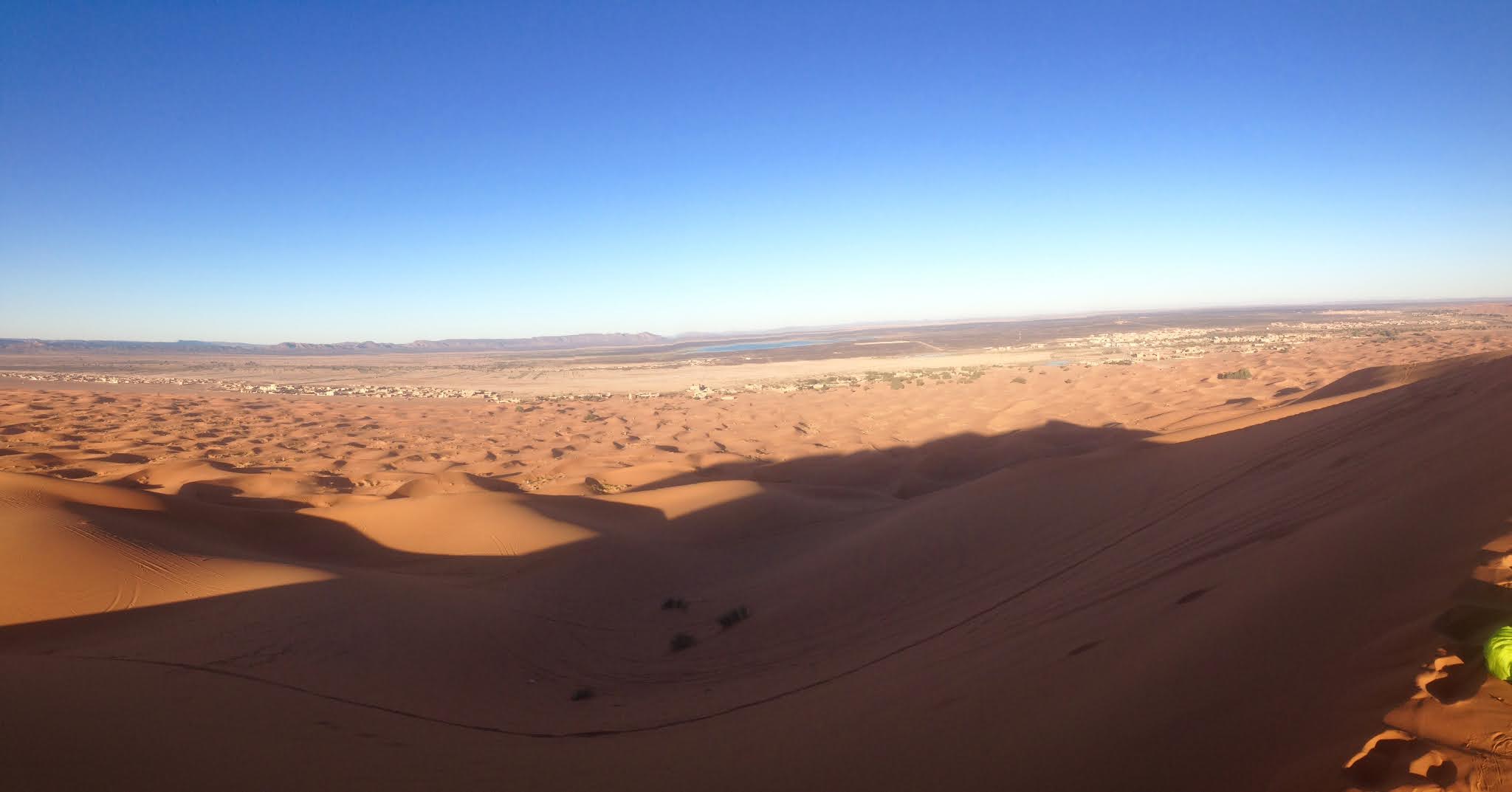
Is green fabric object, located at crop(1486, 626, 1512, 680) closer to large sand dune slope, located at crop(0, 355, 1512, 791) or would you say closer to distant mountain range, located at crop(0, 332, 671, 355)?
large sand dune slope, located at crop(0, 355, 1512, 791)

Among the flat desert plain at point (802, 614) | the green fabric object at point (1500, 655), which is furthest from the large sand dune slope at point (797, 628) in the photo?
the green fabric object at point (1500, 655)

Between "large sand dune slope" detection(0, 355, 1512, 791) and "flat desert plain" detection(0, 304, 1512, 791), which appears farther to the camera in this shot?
"large sand dune slope" detection(0, 355, 1512, 791)

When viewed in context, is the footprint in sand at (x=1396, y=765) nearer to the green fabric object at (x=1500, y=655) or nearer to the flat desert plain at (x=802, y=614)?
the flat desert plain at (x=802, y=614)

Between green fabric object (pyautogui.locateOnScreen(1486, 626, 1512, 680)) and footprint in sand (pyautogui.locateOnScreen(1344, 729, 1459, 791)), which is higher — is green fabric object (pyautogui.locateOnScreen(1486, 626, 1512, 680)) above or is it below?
above

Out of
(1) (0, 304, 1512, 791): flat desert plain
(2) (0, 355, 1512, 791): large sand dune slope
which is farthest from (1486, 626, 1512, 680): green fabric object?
(2) (0, 355, 1512, 791): large sand dune slope

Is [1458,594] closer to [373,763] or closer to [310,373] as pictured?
[373,763]

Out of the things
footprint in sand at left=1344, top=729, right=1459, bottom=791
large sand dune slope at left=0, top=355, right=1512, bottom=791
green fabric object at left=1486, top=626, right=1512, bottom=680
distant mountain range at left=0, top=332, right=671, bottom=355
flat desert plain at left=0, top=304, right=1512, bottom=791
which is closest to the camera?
footprint in sand at left=1344, top=729, right=1459, bottom=791
